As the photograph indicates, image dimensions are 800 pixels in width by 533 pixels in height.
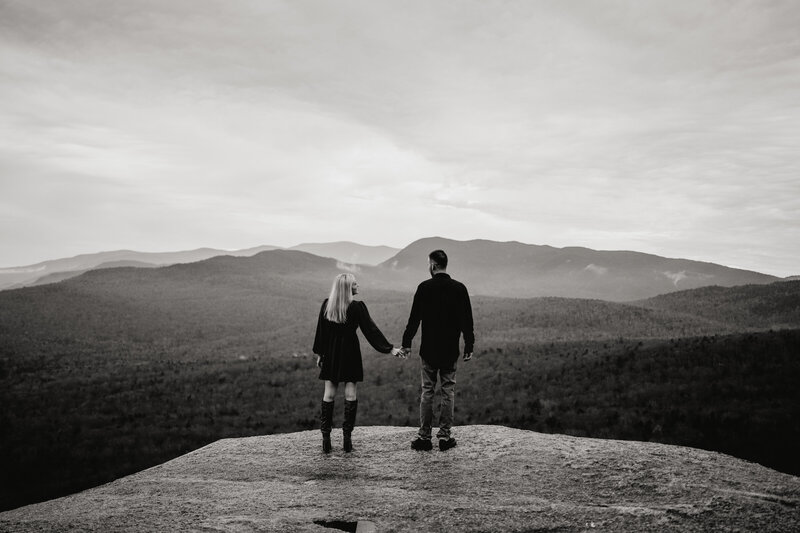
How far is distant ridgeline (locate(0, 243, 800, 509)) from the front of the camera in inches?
519

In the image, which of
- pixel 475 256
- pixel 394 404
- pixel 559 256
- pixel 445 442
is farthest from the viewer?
pixel 475 256

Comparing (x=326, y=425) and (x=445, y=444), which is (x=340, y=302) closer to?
(x=326, y=425)

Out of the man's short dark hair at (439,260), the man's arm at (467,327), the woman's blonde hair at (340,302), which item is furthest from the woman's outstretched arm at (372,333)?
the man's short dark hair at (439,260)

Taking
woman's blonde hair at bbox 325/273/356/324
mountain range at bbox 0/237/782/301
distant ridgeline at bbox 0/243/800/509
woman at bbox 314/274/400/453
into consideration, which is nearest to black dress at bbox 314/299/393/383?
woman at bbox 314/274/400/453

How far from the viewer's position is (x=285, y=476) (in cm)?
814

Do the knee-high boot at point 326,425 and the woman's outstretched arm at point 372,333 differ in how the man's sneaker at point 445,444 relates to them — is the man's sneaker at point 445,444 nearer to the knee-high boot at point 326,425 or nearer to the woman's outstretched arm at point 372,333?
the woman's outstretched arm at point 372,333

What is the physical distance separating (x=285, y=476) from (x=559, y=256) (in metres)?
175

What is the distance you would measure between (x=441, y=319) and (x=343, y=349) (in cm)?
208

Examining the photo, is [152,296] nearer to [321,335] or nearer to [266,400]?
[266,400]

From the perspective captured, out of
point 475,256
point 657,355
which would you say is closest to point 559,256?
point 475,256

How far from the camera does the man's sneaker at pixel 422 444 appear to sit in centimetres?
894

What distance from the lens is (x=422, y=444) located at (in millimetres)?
8961

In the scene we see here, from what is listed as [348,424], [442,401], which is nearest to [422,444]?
[442,401]

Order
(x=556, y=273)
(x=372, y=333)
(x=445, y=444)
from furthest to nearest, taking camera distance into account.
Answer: (x=556, y=273), (x=372, y=333), (x=445, y=444)
